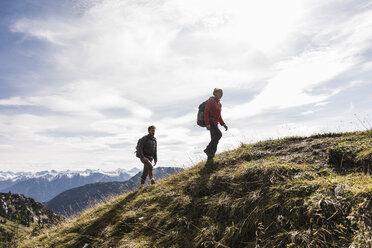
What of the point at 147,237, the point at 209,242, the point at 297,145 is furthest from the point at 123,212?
the point at 297,145

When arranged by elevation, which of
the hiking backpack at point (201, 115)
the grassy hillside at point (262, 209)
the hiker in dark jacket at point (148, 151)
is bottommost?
the grassy hillside at point (262, 209)

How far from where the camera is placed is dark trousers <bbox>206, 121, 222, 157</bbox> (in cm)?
982

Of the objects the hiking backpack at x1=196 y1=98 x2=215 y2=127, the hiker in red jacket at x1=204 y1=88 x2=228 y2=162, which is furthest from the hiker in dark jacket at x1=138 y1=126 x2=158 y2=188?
the hiker in red jacket at x1=204 y1=88 x2=228 y2=162

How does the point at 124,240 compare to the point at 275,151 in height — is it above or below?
below

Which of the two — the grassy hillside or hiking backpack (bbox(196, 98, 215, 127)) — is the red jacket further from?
the grassy hillside

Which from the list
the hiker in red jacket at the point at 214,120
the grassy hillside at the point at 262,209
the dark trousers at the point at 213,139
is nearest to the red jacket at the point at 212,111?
the hiker in red jacket at the point at 214,120

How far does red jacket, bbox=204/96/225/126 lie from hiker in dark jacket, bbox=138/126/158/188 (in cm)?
334

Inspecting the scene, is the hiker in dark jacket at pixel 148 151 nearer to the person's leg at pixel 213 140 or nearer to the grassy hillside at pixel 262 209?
the grassy hillside at pixel 262 209

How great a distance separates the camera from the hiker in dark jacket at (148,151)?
11.0 m

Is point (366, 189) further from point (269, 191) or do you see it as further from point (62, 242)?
point (62, 242)

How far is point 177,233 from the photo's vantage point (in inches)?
198

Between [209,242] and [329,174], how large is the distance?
347 centimetres

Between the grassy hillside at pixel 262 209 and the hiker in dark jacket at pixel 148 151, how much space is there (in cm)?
283

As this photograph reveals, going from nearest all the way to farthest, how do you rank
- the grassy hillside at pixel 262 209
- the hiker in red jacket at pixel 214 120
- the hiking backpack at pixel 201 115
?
the grassy hillside at pixel 262 209, the hiker in red jacket at pixel 214 120, the hiking backpack at pixel 201 115
